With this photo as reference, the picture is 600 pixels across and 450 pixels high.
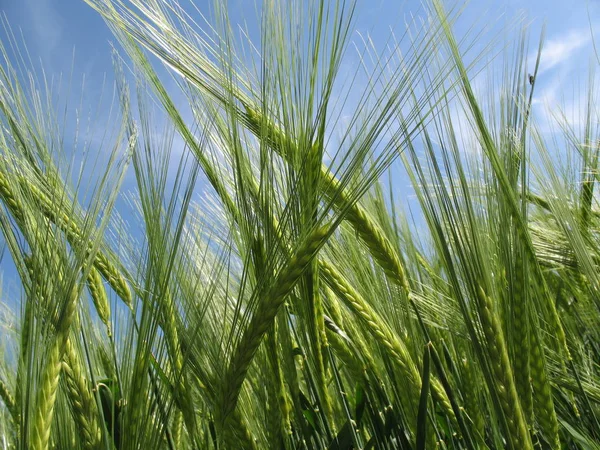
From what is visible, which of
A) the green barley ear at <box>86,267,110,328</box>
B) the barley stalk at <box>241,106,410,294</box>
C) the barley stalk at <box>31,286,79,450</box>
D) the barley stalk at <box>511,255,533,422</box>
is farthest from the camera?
the green barley ear at <box>86,267,110,328</box>

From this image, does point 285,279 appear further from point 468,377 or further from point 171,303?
point 468,377

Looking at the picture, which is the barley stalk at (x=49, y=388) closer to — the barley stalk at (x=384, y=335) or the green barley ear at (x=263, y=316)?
the green barley ear at (x=263, y=316)

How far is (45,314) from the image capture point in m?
0.67

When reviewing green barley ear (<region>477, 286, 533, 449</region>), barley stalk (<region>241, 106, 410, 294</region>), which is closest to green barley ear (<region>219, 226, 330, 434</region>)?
barley stalk (<region>241, 106, 410, 294</region>)

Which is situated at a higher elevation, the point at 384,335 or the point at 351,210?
the point at 351,210

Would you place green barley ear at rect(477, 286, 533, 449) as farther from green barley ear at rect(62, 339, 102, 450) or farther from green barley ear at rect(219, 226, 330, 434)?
green barley ear at rect(62, 339, 102, 450)

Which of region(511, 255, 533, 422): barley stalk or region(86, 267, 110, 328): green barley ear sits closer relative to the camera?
region(511, 255, 533, 422): barley stalk

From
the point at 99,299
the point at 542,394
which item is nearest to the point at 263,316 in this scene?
the point at 542,394

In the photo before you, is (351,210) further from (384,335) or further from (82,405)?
(82,405)

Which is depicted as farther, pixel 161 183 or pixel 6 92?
pixel 6 92

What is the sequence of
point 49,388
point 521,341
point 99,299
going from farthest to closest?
point 99,299
point 521,341
point 49,388

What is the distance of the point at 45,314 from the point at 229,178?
1.75ft

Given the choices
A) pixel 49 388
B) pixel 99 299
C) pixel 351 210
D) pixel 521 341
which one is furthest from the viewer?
pixel 99 299

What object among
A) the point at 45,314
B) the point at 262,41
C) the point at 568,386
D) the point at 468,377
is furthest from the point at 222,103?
the point at 568,386
